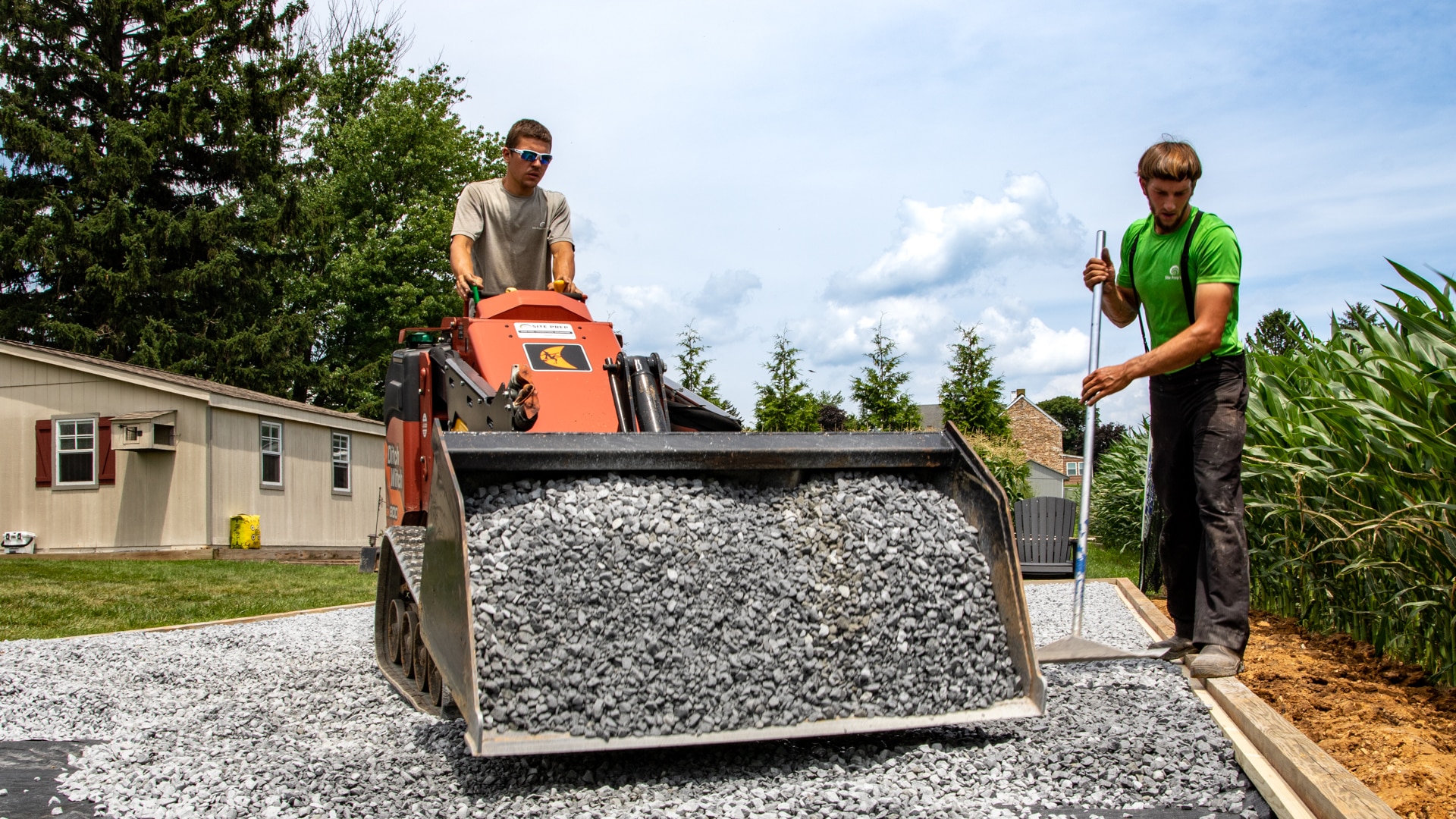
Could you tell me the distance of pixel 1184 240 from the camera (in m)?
4.09

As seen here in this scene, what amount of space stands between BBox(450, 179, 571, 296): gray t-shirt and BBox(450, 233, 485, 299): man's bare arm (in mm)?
44

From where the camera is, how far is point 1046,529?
11.4m

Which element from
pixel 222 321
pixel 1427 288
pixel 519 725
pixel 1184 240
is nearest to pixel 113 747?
pixel 519 725

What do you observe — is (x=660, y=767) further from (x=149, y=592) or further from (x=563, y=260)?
(x=149, y=592)

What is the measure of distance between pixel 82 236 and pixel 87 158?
1583 mm

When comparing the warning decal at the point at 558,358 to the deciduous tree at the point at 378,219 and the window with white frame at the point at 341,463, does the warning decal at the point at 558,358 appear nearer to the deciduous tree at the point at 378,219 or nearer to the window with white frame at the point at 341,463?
the window with white frame at the point at 341,463

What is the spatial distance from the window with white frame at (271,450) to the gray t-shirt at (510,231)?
42.4 feet

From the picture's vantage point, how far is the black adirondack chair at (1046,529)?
37.2ft

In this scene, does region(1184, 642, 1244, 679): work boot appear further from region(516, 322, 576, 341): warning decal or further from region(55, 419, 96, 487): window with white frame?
region(55, 419, 96, 487): window with white frame

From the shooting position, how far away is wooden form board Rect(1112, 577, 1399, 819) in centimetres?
253

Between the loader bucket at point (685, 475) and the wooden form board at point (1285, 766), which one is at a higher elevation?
the loader bucket at point (685, 475)

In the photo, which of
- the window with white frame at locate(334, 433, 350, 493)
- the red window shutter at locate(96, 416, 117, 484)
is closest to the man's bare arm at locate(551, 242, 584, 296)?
the red window shutter at locate(96, 416, 117, 484)

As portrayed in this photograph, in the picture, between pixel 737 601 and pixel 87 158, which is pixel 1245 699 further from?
pixel 87 158

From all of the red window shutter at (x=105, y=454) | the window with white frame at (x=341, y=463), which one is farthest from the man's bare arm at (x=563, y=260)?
the window with white frame at (x=341, y=463)
